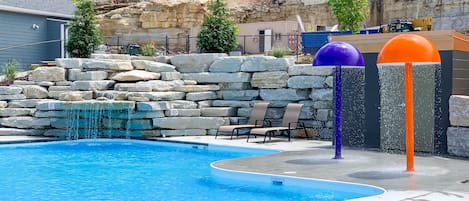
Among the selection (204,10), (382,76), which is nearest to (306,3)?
(204,10)

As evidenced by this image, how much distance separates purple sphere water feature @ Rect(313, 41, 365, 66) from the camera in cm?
934

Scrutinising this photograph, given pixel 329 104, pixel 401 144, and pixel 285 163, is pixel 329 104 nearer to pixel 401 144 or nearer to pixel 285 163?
pixel 401 144

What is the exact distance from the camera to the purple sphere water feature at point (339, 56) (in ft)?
30.6

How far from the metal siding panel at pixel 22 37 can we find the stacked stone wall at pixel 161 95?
4.90 meters

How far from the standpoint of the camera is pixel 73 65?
658 inches

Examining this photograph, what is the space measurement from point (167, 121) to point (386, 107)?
5.77 m

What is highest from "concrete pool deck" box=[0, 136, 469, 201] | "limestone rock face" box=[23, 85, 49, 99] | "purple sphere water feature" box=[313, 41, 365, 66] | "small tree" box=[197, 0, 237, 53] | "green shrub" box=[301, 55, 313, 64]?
"small tree" box=[197, 0, 237, 53]

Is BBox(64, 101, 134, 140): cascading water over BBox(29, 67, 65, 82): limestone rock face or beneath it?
beneath

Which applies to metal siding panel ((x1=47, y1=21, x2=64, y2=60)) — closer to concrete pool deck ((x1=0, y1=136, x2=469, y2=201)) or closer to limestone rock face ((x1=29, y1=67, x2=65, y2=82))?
limestone rock face ((x1=29, y1=67, x2=65, y2=82))

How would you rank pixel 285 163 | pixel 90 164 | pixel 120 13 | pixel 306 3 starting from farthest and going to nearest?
pixel 306 3
pixel 120 13
pixel 90 164
pixel 285 163

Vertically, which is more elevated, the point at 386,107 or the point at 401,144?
the point at 386,107

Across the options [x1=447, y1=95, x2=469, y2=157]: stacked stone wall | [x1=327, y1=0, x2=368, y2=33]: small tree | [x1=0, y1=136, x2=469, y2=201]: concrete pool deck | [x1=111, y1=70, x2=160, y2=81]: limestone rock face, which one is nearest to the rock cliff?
[x1=327, y1=0, x2=368, y2=33]: small tree

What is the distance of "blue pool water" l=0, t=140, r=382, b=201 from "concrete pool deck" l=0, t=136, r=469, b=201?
48 cm

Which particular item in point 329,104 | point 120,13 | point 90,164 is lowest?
point 90,164
